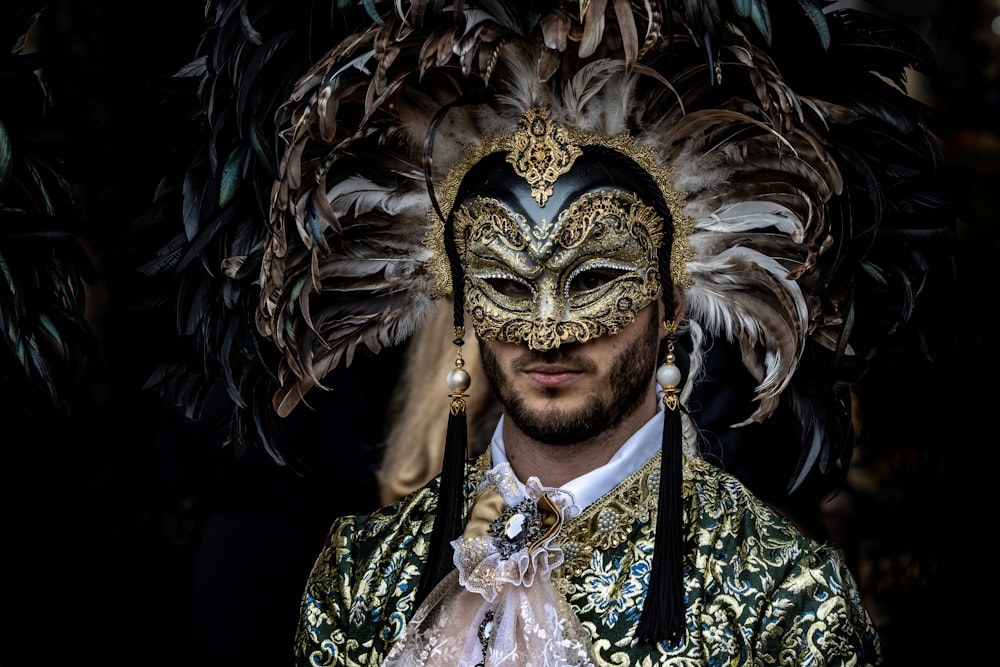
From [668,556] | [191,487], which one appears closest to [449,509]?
[668,556]

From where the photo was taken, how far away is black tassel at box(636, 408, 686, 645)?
292cm

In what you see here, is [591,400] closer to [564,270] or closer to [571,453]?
[571,453]

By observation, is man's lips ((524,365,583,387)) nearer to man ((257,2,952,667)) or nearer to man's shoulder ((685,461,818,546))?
man ((257,2,952,667))

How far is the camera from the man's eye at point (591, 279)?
306cm

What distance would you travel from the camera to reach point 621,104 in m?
3.16

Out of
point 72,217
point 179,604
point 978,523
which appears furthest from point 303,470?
point 978,523

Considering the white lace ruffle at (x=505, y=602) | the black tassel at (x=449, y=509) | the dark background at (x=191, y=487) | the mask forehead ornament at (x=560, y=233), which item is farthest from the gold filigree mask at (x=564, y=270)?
the dark background at (x=191, y=487)

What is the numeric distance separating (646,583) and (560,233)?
34.0 inches

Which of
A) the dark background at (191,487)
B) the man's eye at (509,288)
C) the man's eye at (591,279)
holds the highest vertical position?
the man's eye at (591,279)

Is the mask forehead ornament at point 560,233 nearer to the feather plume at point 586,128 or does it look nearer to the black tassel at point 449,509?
the feather plume at point 586,128

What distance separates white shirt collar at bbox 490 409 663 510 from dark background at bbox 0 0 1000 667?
0.82 metres

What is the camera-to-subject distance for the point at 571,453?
3197 mm

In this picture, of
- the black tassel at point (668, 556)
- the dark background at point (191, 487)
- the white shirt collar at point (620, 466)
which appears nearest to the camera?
the black tassel at point (668, 556)

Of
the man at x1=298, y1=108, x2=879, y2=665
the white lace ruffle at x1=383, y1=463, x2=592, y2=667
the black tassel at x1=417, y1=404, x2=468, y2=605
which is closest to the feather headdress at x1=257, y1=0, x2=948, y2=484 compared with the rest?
the man at x1=298, y1=108, x2=879, y2=665
